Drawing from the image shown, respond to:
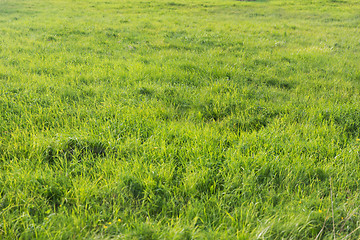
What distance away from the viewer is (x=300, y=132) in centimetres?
356

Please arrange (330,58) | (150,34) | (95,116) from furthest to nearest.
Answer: (150,34) → (330,58) → (95,116)

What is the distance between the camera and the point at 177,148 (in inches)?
121

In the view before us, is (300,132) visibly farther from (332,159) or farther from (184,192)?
(184,192)

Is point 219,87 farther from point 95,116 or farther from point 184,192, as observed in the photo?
point 184,192

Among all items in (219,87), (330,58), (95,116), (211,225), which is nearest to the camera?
(211,225)

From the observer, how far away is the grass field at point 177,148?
216 cm

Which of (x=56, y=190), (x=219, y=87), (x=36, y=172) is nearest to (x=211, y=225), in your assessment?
(x=56, y=190)

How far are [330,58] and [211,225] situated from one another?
730 cm

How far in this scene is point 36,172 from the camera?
102 inches

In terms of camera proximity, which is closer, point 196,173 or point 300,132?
point 196,173

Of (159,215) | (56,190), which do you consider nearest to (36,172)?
(56,190)

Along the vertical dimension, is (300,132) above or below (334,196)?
above

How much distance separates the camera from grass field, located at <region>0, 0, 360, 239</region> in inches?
85.2

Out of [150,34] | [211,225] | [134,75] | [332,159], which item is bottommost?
[211,225]
